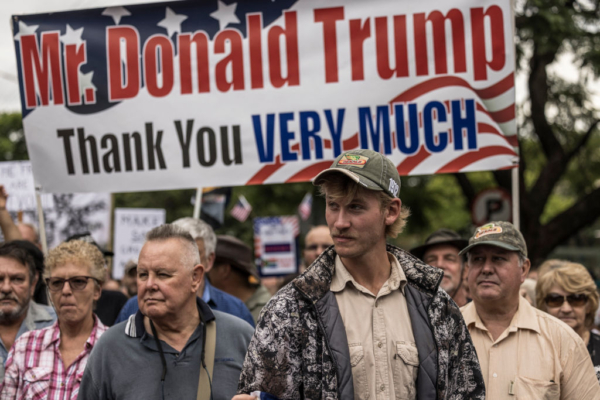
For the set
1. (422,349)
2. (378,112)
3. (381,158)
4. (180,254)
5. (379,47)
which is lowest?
(422,349)

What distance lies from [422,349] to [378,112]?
3.09m

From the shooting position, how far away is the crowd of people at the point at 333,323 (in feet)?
8.60

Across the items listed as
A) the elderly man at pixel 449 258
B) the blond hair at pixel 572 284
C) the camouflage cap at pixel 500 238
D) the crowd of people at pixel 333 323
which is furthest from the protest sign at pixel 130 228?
the camouflage cap at pixel 500 238

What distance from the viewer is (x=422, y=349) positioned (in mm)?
2668

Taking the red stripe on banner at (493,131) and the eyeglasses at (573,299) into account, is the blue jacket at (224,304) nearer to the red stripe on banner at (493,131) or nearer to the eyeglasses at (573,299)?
the eyeglasses at (573,299)

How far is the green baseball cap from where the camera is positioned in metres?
2.72

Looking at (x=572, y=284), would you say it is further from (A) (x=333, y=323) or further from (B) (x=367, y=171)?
(A) (x=333, y=323)

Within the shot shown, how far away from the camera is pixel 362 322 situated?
8.91ft

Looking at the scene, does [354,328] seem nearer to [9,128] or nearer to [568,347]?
[568,347]

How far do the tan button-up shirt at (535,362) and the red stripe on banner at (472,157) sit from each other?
1.63m

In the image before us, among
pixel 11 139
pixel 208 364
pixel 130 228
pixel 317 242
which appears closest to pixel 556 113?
pixel 130 228

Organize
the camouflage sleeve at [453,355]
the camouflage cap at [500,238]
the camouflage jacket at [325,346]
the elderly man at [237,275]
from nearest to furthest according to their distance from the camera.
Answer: the camouflage jacket at [325,346], the camouflage sleeve at [453,355], the camouflage cap at [500,238], the elderly man at [237,275]

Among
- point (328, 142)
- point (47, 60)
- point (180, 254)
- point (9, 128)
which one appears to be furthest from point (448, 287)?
point (9, 128)

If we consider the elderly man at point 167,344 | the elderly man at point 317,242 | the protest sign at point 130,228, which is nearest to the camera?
the elderly man at point 167,344
